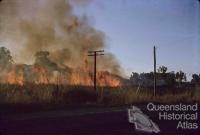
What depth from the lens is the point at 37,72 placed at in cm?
481

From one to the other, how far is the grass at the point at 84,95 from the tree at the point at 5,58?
22cm

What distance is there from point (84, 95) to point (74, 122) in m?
0.31

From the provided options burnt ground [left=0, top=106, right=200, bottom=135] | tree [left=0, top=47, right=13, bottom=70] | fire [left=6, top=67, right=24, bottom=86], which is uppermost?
tree [left=0, top=47, right=13, bottom=70]

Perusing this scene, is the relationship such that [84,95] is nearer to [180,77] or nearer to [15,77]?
[15,77]

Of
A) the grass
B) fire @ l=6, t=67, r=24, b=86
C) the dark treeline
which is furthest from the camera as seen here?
the dark treeline

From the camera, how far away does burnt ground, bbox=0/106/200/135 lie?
14.9 feet

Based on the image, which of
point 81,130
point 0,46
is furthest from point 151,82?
point 0,46

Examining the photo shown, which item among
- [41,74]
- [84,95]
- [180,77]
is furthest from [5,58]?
[180,77]

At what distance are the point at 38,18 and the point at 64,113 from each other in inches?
40.3

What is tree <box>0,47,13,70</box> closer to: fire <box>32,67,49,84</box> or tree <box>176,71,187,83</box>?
fire <box>32,67,49,84</box>

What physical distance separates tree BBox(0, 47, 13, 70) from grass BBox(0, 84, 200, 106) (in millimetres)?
224

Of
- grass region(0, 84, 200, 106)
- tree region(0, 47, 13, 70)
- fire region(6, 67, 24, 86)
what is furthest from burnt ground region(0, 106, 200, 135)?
tree region(0, 47, 13, 70)

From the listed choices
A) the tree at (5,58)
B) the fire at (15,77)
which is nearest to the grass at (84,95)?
the fire at (15,77)

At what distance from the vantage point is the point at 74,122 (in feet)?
15.7
